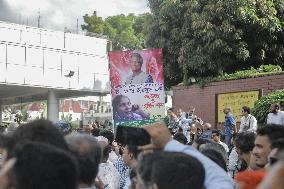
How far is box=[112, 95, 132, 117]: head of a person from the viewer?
10.0 meters

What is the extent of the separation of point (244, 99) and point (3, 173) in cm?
1616

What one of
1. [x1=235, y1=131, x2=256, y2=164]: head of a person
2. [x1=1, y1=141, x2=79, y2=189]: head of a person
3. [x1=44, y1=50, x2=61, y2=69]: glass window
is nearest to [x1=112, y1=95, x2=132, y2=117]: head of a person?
[x1=235, y1=131, x2=256, y2=164]: head of a person

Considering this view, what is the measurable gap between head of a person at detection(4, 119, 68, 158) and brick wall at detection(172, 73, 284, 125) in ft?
47.8

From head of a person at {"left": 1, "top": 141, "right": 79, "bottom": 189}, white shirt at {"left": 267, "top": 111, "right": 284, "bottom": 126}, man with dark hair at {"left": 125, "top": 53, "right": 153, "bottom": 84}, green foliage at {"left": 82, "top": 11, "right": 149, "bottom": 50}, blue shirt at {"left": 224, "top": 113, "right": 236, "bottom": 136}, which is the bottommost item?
blue shirt at {"left": 224, "top": 113, "right": 236, "bottom": 136}

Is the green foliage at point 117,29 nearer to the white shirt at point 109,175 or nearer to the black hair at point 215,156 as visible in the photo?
the white shirt at point 109,175

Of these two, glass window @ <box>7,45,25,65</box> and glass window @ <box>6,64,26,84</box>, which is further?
glass window @ <box>7,45,25,65</box>

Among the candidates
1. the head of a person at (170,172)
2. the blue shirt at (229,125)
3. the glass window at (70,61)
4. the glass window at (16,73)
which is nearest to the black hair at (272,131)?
the head of a person at (170,172)

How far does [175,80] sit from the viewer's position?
22109 millimetres

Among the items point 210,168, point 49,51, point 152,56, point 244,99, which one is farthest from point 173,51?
point 210,168

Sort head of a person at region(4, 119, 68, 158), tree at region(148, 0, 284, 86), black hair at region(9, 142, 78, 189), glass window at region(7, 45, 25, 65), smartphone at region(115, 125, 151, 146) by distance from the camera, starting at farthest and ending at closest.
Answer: glass window at region(7, 45, 25, 65)
tree at region(148, 0, 284, 86)
smartphone at region(115, 125, 151, 146)
head of a person at region(4, 119, 68, 158)
black hair at region(9, 142, 78, 189)

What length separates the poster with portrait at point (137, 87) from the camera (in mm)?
9930

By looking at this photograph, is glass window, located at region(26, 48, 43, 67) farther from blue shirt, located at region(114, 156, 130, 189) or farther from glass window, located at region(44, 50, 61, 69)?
blue shirt, located at region(114, 156, 130, 189)

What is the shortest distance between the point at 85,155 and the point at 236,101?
15109 mm

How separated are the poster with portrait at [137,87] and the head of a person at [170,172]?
726cm
